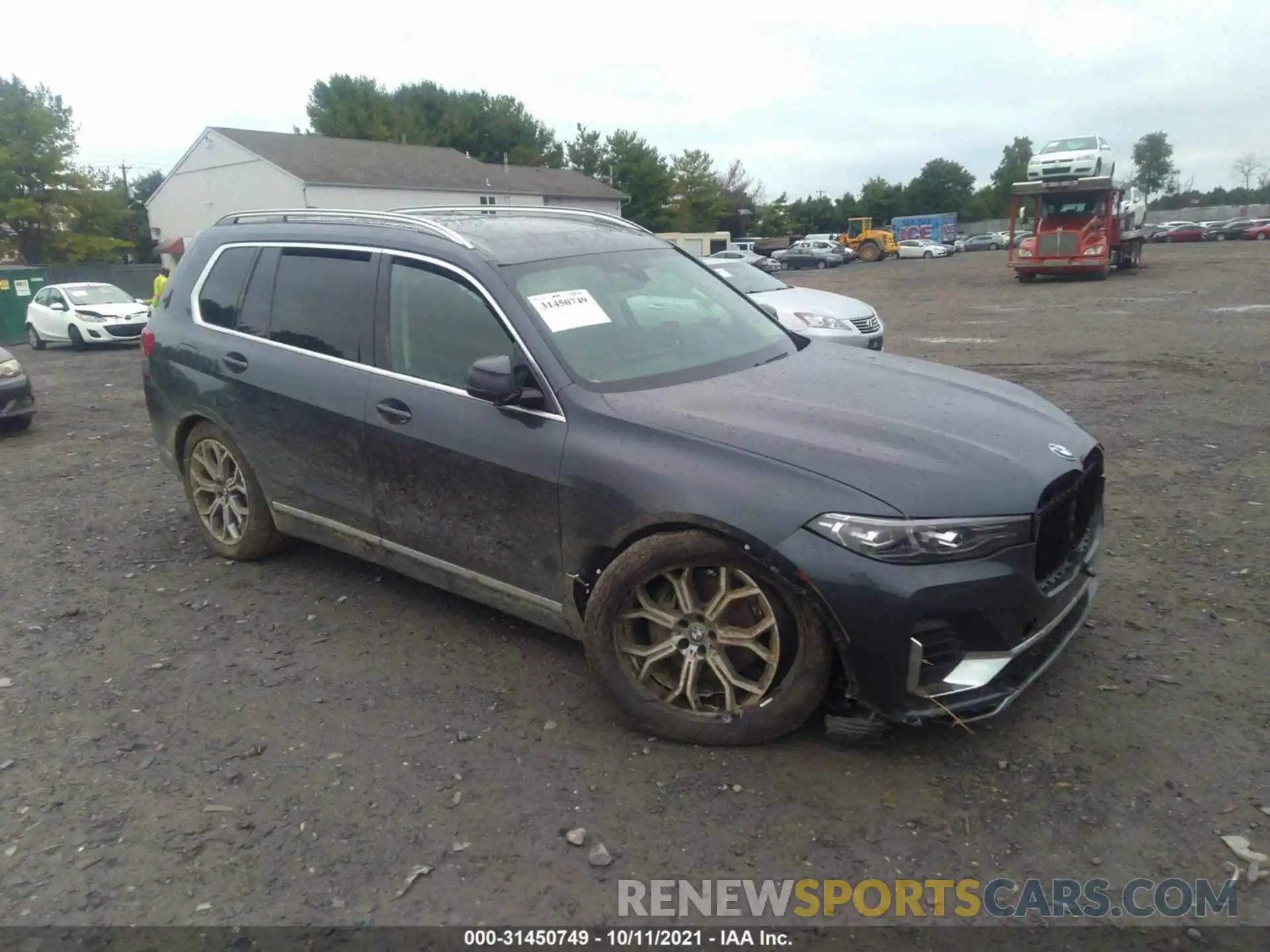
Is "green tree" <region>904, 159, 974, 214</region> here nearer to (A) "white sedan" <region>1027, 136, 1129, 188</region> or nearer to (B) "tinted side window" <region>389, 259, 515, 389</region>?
(A) "white sedan" <region>1027, 136, 1129, 188</region>

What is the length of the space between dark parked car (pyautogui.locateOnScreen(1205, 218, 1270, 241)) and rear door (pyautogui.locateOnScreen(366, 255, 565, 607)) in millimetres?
63636

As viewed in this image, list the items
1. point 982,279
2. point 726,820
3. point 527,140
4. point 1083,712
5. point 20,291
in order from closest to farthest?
point 726,820 < point 1083,712 < point 20,291 < point 982,279 < point 527,140

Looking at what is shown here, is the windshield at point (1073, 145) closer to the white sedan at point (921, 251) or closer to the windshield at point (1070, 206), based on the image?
the windshield at point (1070, 206)

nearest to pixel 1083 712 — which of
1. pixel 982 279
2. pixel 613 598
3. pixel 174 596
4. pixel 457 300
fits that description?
pixel 613 598

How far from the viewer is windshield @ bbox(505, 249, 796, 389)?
3.88 metres

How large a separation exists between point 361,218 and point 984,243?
69477 mm

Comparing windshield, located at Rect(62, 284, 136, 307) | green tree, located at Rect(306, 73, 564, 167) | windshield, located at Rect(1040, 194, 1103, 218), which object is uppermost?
green tree, located at Rect(306, 73, 564, 167)

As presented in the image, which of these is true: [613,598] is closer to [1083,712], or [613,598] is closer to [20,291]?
[1083,712]

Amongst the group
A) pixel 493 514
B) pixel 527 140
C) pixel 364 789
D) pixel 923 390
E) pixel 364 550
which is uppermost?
pixel 527 140

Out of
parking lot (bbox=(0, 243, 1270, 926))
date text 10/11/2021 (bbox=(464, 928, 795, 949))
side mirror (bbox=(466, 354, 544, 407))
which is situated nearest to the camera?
date text 10/11/2021 (bbox=(464, 928, 795, 949))

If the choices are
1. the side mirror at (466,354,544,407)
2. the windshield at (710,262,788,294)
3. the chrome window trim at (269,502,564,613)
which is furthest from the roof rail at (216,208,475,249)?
the windshield at (710,262,788,294)

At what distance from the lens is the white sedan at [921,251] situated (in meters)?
58.8

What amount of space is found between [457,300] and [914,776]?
8.61ft

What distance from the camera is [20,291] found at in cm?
2419
